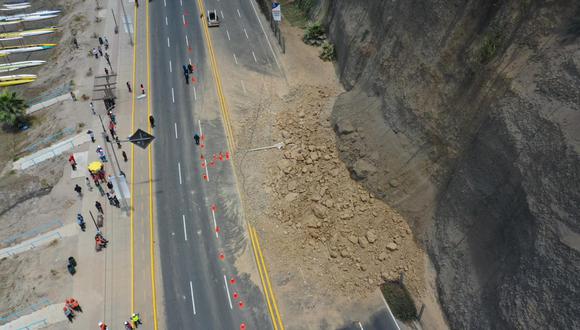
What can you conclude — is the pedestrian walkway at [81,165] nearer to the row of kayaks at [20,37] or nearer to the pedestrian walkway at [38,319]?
the pedestrian walkway at [38,319]

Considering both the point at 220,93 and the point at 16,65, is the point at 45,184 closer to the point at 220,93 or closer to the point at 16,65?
the point at 220,93

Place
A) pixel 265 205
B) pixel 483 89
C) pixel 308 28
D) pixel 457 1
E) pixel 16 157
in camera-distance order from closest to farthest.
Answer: pixel 483 89, pixel 457 1, pixel 265 205, pixel 16 157, pixel 308 28

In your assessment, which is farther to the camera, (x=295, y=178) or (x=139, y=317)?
(x=295, y=178)

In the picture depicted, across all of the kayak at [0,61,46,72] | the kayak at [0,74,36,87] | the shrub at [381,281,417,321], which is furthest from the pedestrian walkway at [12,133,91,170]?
the shrub at [381,281,417,321]

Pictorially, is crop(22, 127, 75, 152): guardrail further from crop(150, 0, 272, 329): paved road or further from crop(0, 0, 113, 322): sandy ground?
crop(150, 0, 272, 329): paved road

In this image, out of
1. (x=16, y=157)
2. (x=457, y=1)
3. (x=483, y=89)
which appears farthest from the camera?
(x=16, y=157)

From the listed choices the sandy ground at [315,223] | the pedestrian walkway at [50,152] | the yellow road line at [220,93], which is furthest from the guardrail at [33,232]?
the yellow road line at [220,93]

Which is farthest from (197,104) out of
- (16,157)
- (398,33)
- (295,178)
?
(398,33)

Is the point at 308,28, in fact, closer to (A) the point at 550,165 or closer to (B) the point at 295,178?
(B) the point at 295,178
